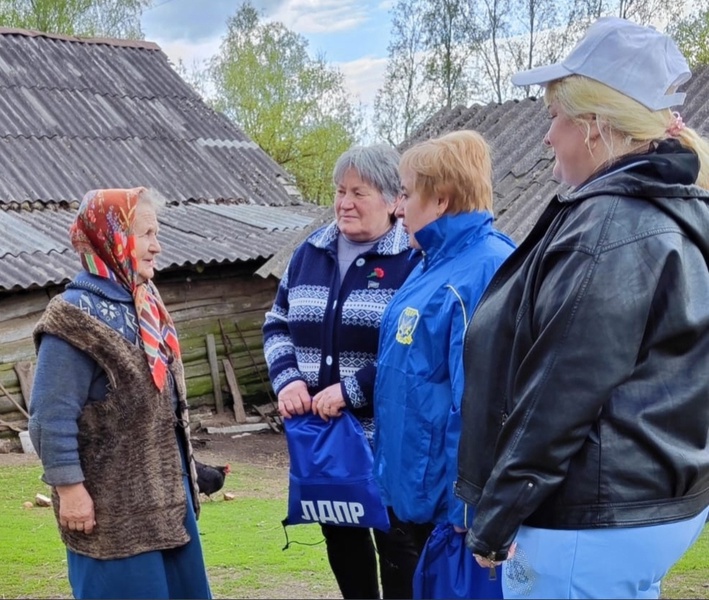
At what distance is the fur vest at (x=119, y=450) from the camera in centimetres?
301

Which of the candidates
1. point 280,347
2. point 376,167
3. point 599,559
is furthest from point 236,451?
point 599,559

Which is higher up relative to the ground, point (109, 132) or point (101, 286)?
point (109, 132)

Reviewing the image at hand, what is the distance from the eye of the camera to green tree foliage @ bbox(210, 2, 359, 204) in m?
27.9

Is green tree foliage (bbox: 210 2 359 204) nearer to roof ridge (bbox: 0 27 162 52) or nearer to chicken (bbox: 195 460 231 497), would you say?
roof ridge (bbox: 0 27 162 52)

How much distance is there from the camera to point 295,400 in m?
3.47

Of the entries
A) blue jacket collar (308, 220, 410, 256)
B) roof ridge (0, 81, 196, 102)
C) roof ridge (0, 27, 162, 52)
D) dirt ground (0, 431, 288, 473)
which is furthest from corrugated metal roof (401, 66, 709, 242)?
roof ridge (0, 27, 162, 52)

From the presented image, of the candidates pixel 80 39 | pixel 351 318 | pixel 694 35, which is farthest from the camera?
pixel 694 35

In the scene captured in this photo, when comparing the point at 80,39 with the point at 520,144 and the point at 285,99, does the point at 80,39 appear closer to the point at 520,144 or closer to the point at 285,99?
the point at 520,144

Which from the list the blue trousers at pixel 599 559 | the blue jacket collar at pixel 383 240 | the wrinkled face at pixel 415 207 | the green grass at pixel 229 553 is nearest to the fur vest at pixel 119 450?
the blue jacket collar at pixel 383 240

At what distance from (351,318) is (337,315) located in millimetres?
61

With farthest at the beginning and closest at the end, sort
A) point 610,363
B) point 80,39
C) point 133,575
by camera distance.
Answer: point 80,39 < point 133,575 < point 610,363

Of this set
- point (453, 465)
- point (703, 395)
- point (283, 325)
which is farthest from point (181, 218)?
point (703, 395)

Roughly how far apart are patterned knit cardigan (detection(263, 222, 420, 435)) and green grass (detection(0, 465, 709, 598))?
5.43 ft

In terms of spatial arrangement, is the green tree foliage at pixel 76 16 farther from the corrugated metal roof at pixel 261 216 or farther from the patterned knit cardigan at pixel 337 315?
the patterned knit cardigan at pixel 337 315
